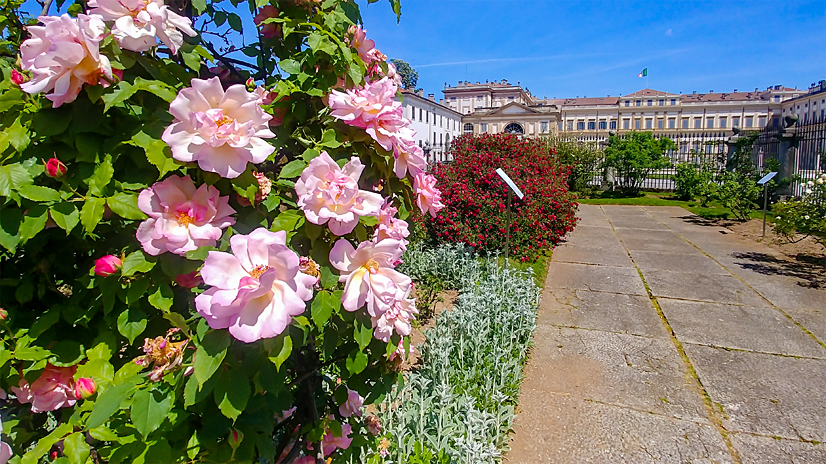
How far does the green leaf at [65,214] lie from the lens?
914 mm

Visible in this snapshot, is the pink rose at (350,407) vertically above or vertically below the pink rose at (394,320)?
below

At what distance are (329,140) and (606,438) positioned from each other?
252cm

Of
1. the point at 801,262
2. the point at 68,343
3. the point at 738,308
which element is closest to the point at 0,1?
the point at 68,343

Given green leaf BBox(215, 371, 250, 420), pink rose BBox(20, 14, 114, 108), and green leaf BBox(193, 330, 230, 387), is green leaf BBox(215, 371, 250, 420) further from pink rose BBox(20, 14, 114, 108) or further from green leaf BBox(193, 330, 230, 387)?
pink rose BBox(20, 14, 114, 108)

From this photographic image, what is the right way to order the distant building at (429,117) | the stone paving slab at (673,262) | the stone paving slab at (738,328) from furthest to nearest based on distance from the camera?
the distant building at (429,117)
the stone paving slab at (673,262)
the stone paving slab at (738,328)

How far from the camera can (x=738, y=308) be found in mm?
4852

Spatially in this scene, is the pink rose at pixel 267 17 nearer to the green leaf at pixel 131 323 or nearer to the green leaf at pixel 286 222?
the green leaf at pixel 286 222

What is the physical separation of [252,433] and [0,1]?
133 cm

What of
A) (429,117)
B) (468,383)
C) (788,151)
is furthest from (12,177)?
(429,117)

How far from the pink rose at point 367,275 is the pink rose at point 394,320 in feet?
0.28

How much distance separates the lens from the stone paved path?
2.62 m

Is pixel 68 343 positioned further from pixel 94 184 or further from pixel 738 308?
pixel 738 308

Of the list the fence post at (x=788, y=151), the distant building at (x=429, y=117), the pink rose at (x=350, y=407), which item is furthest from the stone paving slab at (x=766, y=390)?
the distant building at (x=429, y=117)

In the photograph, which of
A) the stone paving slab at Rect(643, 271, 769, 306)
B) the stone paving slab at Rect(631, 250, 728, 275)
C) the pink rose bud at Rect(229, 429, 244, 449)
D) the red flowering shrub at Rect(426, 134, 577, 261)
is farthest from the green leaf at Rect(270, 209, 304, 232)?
the stone paving slab at Rect(631, 250, 728, 275)
